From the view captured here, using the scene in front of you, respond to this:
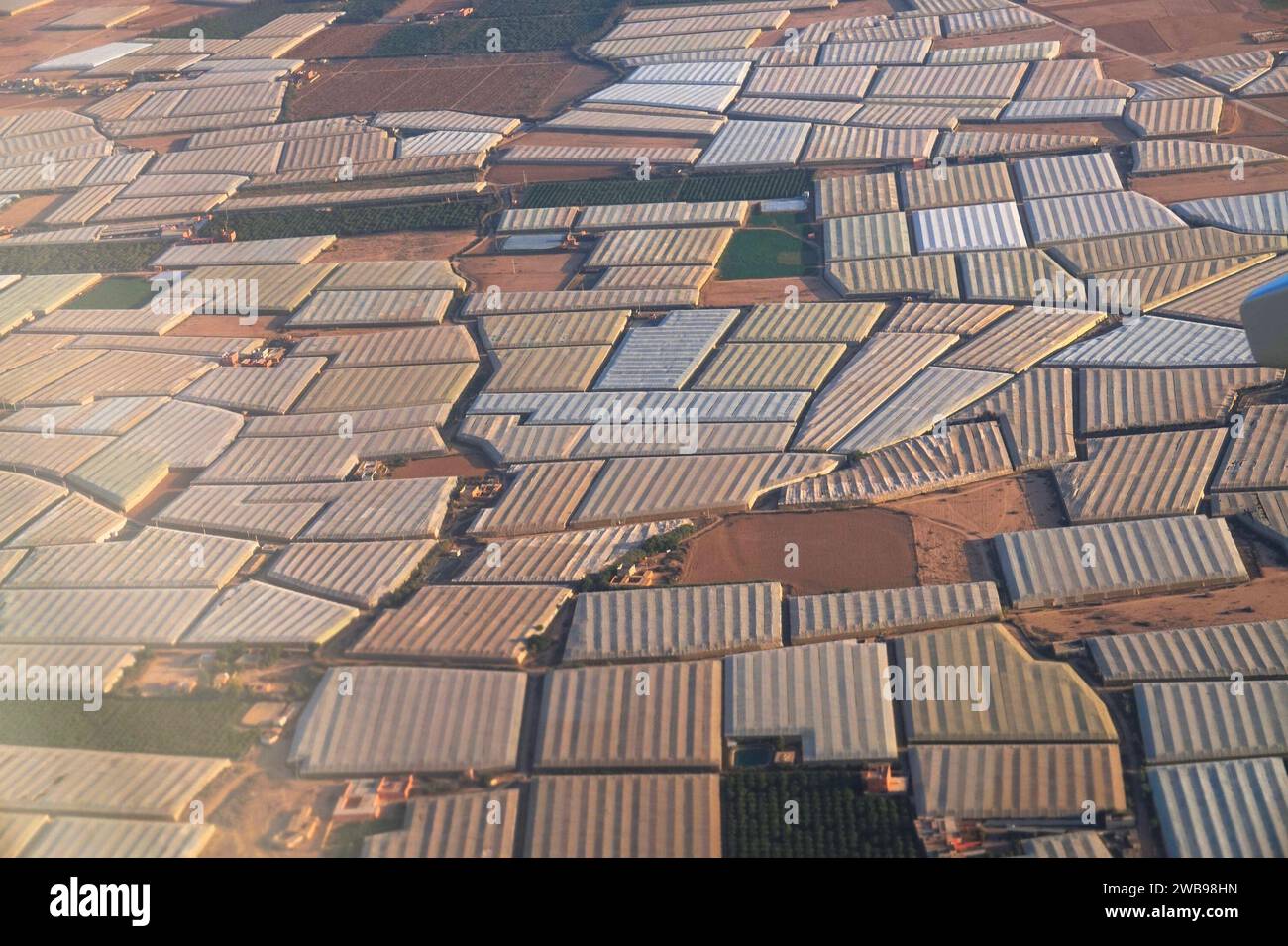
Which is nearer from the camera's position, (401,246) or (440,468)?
(440,468)

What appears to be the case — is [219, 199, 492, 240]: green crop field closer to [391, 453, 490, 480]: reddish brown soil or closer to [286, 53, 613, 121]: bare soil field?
[286, 53, 613, 121]: bare soil field

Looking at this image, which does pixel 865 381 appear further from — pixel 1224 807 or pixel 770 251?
pixel 1224 807

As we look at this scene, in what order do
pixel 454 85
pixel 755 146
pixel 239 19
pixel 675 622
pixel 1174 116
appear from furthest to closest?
pixel 239 19 → pixel 454 85 → pixel 755 146 → pixel 1174 116 → pixel 675 622

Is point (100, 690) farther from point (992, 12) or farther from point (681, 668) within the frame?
point (992, 12)

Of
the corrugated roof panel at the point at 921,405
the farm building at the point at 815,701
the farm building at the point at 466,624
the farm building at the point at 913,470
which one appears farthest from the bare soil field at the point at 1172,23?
the farm building at the point at 466,624

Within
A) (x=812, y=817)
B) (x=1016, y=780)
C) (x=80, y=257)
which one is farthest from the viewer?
(x=80, y=257)

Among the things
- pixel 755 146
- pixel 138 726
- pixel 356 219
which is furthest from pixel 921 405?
pixel 356 219
